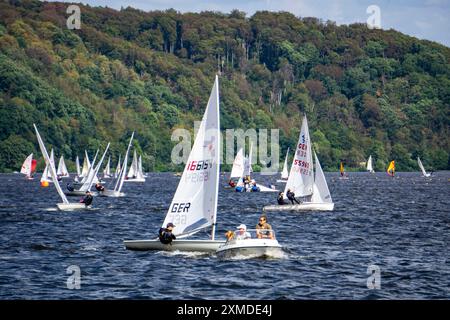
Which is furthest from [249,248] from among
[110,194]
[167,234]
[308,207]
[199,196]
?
[110,194]

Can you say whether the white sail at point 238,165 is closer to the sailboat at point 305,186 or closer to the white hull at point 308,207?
the sailboat at point 305,186

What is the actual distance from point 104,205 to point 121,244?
3837cm

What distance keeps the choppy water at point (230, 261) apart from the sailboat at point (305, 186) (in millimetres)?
2292

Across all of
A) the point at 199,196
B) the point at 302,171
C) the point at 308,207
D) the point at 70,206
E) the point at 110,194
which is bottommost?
the point at 110,194

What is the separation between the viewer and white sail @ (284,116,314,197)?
3263 inches

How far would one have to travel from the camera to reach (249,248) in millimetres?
45406

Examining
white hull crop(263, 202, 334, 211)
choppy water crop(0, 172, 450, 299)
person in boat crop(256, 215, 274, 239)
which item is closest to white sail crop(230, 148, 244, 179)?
white hull crop(263, 202, 334, 211)

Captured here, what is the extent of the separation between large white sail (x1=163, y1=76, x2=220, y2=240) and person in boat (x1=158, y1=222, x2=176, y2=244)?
0.53 metres

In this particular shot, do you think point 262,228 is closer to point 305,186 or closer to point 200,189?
point 200,189

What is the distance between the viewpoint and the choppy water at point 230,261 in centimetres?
3856

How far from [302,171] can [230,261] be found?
38185mm

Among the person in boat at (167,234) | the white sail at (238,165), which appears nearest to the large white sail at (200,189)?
the person in boat at (167,234)

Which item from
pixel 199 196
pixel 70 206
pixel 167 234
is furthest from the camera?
pixel 70 206
